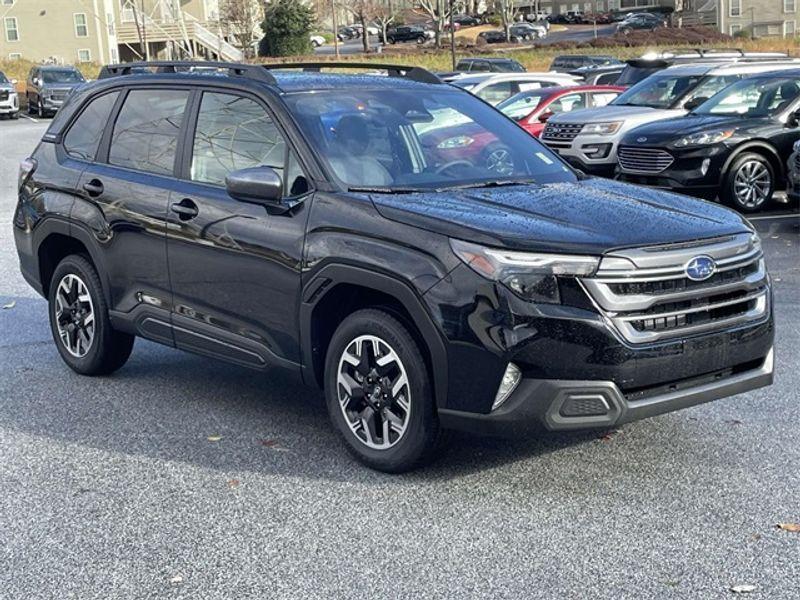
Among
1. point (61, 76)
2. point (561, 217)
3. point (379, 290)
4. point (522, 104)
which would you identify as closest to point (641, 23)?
point (61, 76)

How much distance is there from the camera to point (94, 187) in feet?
22.6

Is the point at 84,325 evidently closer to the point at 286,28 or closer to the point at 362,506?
the point at 362,506

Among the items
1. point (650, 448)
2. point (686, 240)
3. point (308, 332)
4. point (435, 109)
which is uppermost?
point (435, 109)

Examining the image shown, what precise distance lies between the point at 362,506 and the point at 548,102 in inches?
615

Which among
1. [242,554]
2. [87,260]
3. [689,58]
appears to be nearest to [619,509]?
[242,554]

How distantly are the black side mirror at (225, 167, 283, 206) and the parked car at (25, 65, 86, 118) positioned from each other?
35.2 meters

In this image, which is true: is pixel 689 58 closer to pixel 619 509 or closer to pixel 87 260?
pixel 87 260

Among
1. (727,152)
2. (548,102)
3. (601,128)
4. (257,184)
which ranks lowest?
(727,152)

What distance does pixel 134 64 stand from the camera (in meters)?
7.37

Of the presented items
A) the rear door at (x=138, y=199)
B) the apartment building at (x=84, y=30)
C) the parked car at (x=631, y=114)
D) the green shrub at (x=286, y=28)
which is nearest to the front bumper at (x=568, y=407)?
the rear door at (x=138, y=199)

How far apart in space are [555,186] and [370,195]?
1.00 metres

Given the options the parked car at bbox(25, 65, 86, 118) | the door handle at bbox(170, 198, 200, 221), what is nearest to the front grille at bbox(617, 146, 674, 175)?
the door handle at bbox(170, 198, 200, 221)

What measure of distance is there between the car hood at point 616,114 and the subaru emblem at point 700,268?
12.3 m

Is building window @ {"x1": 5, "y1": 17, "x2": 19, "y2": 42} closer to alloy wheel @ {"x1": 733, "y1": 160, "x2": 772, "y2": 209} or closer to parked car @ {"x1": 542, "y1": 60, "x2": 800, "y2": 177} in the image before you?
parked car @ {"x1": 542, "y1": 60, "x2": 800, "y2": 177}
